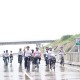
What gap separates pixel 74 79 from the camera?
25.4m

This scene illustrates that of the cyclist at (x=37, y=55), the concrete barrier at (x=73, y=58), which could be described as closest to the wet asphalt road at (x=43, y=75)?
the cyclist at (x=37, y=55)

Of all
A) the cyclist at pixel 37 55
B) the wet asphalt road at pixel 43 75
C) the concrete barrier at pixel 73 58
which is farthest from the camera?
the concrete barrier at pixel 73 58

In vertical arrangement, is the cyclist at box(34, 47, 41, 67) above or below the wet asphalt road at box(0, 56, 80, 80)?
above

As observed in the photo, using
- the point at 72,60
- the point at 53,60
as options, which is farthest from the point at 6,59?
the point at 53,60

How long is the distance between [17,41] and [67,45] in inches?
4070

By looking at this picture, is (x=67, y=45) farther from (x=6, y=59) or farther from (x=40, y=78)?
(x=40, y=78)

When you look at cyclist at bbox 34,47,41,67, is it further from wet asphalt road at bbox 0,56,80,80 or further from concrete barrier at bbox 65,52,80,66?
concrete barrier at bbox 65,52,80,66

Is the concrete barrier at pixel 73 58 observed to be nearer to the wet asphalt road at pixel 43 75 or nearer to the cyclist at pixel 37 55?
the cyclist at pixel 37 55

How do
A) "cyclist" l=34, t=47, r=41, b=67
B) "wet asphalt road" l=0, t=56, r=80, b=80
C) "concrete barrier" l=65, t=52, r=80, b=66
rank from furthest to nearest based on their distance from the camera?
1. "concrete barrier" l=65, t=52, r=80, b=66
2. "cyclist" l=34, t=47, r=41, b=67
3. "wet asphalt road" l=0, t=56, r=80, b=80

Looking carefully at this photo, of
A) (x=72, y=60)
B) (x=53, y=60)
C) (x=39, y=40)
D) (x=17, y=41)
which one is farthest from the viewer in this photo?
(x=17, y=41)

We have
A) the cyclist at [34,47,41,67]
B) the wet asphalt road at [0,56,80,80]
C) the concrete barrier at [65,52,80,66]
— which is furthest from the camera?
the concrete barrier at [65,52,80,66]

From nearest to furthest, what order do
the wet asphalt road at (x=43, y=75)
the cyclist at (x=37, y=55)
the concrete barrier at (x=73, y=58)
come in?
the wet asphalt road at (x=43, y=75) < the cyclist at (x=37, y=55) < the concrete barrier at (x=73, y=58)

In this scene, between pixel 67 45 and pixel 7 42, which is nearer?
pixel 67 45

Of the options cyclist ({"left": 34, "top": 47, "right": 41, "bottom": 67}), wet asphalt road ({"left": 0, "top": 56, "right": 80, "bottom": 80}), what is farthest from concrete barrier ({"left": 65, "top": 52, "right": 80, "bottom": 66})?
wet asphalt road ({"left": 0, "top": 56, "right": 80, "bottom": 80})
